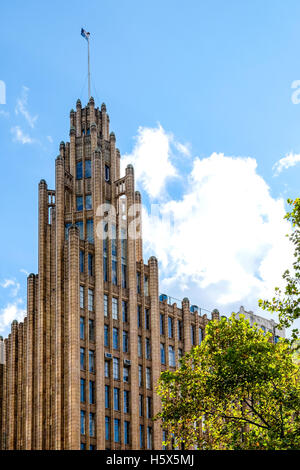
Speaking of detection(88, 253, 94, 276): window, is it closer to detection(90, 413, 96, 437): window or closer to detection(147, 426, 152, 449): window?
detection(90, 413, 96, 437): window

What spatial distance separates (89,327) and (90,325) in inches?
14.5

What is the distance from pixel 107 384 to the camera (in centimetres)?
7638

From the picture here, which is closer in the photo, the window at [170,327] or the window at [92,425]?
the window at [92,425]

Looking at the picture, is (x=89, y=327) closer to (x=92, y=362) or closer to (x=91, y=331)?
(x=91, y=331)

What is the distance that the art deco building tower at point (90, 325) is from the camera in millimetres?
74125

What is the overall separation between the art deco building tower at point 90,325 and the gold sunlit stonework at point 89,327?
0.12 meters

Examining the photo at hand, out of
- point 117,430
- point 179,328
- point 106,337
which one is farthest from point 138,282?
point 117,430

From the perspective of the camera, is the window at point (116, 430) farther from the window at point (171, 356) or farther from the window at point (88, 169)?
the window at point (88, 169)

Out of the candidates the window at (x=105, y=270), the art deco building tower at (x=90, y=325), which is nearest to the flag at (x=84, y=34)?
the art deco building tower at (x=90, y=325)

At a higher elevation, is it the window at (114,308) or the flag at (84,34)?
the flag at (84,34)

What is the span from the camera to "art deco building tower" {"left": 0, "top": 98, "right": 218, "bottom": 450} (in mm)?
74125

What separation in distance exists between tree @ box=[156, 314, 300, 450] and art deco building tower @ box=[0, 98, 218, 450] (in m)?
26.7
